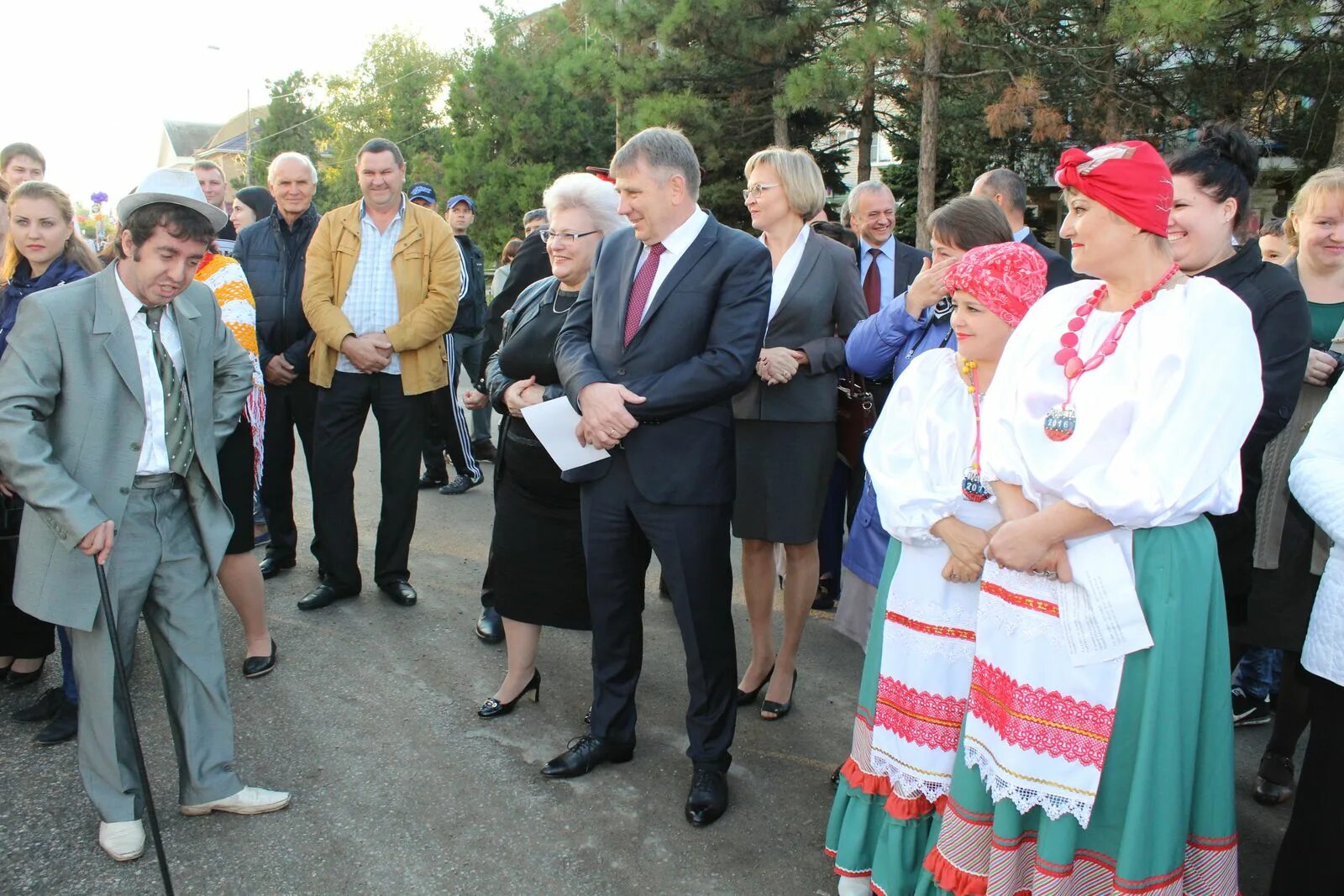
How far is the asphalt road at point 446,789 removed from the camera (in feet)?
9.51

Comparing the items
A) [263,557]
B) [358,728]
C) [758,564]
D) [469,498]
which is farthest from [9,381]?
[469,498]

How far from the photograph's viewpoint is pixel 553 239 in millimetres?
3607

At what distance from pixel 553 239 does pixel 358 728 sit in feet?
6.36

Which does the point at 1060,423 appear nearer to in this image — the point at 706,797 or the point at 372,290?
the point at 706,797

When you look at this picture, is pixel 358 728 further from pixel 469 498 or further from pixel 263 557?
pixel 469 498

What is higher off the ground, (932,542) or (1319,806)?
(932,542)

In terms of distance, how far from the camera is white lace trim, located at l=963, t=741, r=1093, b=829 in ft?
7.51

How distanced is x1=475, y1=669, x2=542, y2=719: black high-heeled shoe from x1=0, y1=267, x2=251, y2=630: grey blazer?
4.75 ft

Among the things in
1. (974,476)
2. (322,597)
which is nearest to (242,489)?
(322,597)

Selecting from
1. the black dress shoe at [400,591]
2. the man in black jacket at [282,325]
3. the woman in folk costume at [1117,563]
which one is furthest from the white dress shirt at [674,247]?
the man in black jacket at [282,325]

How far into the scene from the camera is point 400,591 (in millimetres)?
5000

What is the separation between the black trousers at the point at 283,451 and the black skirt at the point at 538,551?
168cm

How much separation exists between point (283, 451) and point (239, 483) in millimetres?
1151

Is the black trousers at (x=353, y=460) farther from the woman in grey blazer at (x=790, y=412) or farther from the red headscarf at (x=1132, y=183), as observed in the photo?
the red headscarf at (x=1132, y=183)
